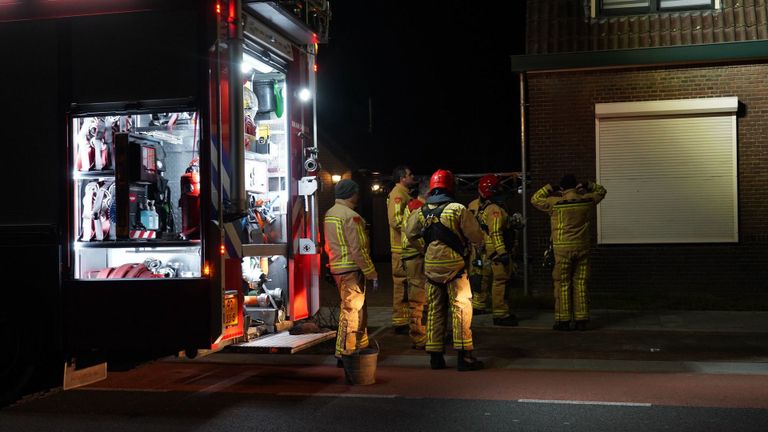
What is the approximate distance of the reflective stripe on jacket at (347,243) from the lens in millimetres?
7812

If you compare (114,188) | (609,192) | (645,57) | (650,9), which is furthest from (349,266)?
(650,9)

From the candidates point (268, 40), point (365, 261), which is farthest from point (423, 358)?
point (268, 40)

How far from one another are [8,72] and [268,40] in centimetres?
217

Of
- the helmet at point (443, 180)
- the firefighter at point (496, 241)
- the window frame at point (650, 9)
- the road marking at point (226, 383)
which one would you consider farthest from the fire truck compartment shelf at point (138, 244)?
the window frame at point (650, 9)

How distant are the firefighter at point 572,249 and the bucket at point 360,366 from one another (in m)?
3.91

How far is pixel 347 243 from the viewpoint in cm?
788

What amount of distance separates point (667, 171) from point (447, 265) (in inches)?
285

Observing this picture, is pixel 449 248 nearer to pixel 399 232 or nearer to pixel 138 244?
pixel 399 232

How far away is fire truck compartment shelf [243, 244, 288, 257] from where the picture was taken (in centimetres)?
704

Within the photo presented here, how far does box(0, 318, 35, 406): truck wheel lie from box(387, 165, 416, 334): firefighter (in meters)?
4.74

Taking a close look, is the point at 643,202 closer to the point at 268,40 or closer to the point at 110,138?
the point at 268,40

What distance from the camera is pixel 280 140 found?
808 cm

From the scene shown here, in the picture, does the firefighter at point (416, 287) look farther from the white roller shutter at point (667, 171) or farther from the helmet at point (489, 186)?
the white roller shutter at point (667, 171)

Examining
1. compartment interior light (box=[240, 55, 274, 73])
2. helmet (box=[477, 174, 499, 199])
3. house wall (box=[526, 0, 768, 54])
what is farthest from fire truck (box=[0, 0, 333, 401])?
house wall (box=[526, 0, 768, 54])
